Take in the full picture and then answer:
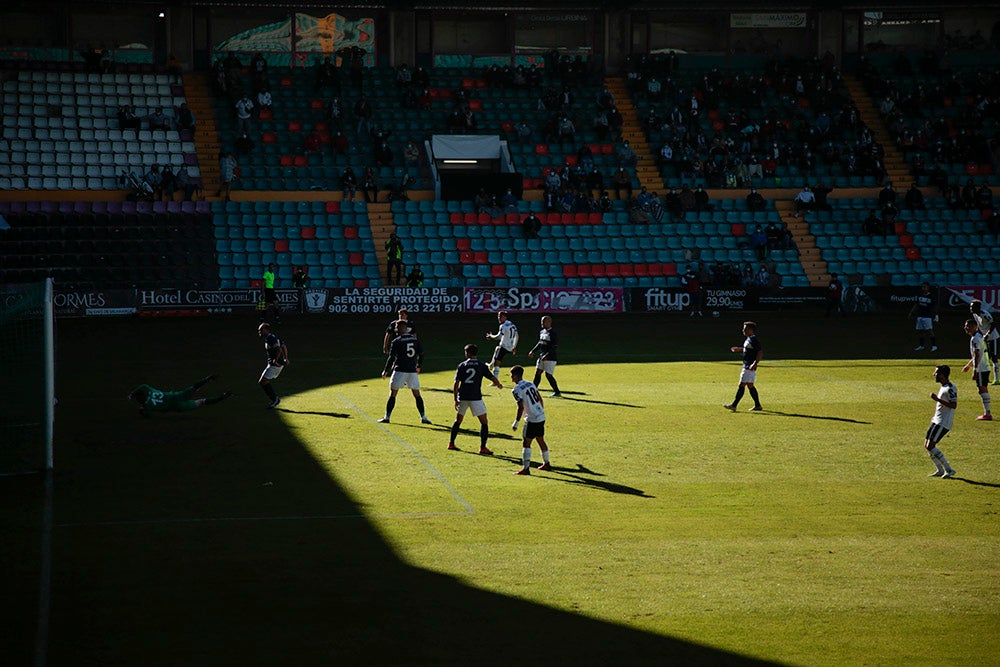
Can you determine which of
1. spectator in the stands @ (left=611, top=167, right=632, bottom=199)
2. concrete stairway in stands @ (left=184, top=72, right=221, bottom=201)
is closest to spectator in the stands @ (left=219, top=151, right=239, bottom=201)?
concrete stairway in stands @ (left=184, top=72, right=221, bottom=201)

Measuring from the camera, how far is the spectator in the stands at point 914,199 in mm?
52625

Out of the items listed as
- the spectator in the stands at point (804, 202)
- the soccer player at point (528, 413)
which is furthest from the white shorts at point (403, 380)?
the spectator in the stands at point (804, 202)

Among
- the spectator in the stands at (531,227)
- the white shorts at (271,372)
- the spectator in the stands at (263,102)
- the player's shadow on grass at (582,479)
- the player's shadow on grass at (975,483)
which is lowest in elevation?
the player's shadow on grass at (975,483)

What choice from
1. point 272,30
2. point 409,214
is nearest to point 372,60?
point 272,30

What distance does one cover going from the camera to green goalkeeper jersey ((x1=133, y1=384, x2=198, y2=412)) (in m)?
22.4

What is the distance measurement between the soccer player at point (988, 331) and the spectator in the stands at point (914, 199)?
77.2 feet

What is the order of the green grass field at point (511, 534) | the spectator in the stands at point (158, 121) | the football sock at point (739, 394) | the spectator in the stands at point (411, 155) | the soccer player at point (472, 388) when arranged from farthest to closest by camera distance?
1. the spectator in the stands at point (411, 155)
2. the spectator in the stands at point (158, 121)
3. the football sock at point (739, 394)
4. the soccer player at point (472, 388)
5. the green grass field at point (511, 534)

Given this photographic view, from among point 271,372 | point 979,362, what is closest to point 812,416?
point 979,362

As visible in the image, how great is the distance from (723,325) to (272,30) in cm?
2883

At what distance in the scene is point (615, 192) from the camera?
2073 inches

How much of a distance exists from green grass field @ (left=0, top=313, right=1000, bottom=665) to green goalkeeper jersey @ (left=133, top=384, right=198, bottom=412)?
0.33 m

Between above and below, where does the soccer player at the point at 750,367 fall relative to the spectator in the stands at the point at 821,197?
below

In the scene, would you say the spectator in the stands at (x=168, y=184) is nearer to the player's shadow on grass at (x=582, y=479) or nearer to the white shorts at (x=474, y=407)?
the white shorts at (x=474, y=407)

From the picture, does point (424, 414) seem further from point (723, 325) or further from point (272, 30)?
point (272, 30)
